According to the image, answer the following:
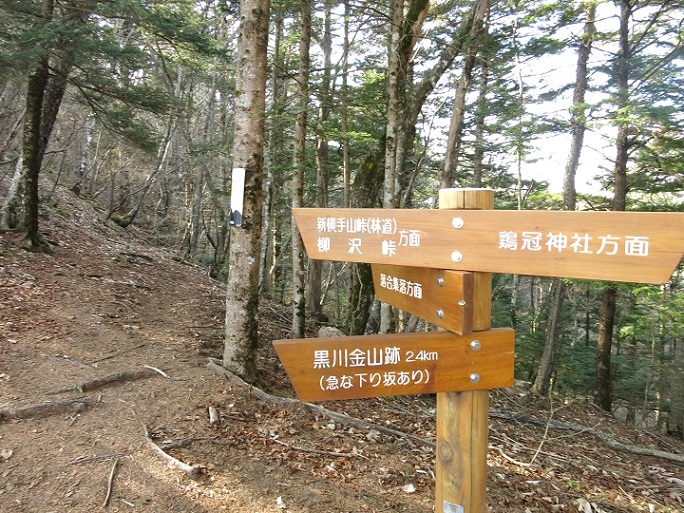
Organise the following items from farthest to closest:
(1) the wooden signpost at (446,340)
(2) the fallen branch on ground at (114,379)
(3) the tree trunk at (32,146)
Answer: (3) the tree trunk at (32,146)
(2) the fallen branch on ground at (114,379)
(1) the wooden signpost at (446,340)

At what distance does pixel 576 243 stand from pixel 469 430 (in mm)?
→ 1102

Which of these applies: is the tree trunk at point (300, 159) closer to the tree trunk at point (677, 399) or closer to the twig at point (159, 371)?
the twig at point (159, 371)

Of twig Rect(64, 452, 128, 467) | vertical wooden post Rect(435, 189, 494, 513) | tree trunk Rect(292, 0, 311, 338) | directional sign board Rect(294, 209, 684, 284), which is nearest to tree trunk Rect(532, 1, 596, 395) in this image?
tree trunk Rect(292, 0, 311, 338)

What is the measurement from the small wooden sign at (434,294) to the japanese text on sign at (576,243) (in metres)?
0.27

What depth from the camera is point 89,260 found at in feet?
33.1

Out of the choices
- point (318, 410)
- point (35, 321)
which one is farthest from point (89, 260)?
point (318, 410)

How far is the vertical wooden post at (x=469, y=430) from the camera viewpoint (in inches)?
85.7

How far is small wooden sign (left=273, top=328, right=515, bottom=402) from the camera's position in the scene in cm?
214

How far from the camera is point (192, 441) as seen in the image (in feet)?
13.7

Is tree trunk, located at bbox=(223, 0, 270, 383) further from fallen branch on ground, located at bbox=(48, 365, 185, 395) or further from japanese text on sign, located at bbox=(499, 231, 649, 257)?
japanese text on sign, located at bbox=(499, 231, 649, 257)

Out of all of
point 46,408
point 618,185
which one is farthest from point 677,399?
point 46,408

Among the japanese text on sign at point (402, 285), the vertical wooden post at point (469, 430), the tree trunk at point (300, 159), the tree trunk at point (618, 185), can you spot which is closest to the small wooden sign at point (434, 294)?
the japanese text on sign at point (402, 285)

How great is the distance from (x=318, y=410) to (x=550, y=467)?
3157mm

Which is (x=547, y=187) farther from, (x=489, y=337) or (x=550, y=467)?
(x=489, y=337)
